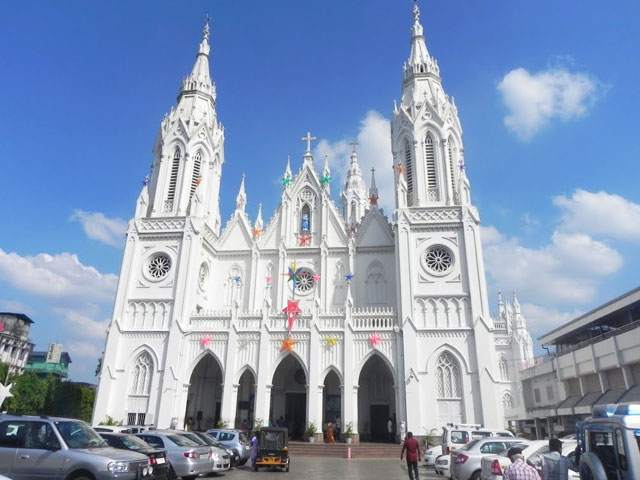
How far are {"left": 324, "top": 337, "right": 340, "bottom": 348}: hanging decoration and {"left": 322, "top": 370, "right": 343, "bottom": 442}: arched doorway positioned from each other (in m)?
2.95

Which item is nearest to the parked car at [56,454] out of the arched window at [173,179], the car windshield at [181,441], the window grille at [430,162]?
the car windshield at [181,441]

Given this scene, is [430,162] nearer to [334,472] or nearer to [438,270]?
[438,270]

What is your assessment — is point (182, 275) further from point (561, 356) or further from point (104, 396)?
point (561, 356)

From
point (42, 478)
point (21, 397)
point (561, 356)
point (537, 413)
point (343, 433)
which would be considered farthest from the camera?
point (21, 397)

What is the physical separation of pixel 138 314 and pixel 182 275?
4.13 meters

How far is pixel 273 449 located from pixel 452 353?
1578 centimetres

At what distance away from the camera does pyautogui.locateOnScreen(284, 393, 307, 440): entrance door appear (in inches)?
1293

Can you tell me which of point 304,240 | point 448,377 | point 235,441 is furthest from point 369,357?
point 235,441

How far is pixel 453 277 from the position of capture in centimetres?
3162

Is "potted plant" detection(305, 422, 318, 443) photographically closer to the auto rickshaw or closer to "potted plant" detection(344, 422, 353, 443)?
"potted plant" detection(344, 422, 353, 443)

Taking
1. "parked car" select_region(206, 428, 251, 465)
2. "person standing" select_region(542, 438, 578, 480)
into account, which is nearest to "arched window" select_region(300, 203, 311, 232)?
"parked car" select_region(206, 428, 251, 465)

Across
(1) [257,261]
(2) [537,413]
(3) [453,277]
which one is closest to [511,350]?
(2) [537,413]

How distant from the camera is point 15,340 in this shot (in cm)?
6656

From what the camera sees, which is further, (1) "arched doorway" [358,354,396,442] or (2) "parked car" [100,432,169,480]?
(1) "arched doorway" [358,354,396,442]
